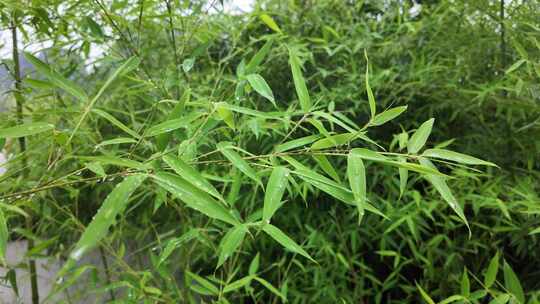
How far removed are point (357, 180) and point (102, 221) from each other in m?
0.33

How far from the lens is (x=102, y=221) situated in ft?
1.32

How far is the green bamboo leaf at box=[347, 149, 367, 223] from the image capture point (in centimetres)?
59

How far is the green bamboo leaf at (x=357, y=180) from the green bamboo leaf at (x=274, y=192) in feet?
0.28

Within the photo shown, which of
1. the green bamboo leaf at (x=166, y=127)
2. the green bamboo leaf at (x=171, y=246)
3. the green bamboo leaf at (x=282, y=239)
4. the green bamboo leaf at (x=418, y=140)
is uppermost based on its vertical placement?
the green bamboo leaf at (x=166, y=127)

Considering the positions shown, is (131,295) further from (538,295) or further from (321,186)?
(538,295)

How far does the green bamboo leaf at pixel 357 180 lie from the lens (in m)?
0.59

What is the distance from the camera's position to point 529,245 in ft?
4.41

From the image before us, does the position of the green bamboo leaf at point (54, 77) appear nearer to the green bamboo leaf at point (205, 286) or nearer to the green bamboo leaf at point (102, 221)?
the green bamboo leaf at point (102, 221)

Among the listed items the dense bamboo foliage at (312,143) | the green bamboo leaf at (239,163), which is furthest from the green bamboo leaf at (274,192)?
the dense bamboo foliage at (312,143)

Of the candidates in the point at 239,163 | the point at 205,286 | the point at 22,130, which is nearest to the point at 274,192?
the point at 239,163

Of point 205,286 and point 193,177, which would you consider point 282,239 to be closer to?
point 193,177

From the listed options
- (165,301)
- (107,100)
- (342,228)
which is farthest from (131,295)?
(107,100)

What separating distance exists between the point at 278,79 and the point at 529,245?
1.01 metres

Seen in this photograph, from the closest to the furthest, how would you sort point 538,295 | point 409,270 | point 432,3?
point 538,295 → point 409,270 → point 432,3
